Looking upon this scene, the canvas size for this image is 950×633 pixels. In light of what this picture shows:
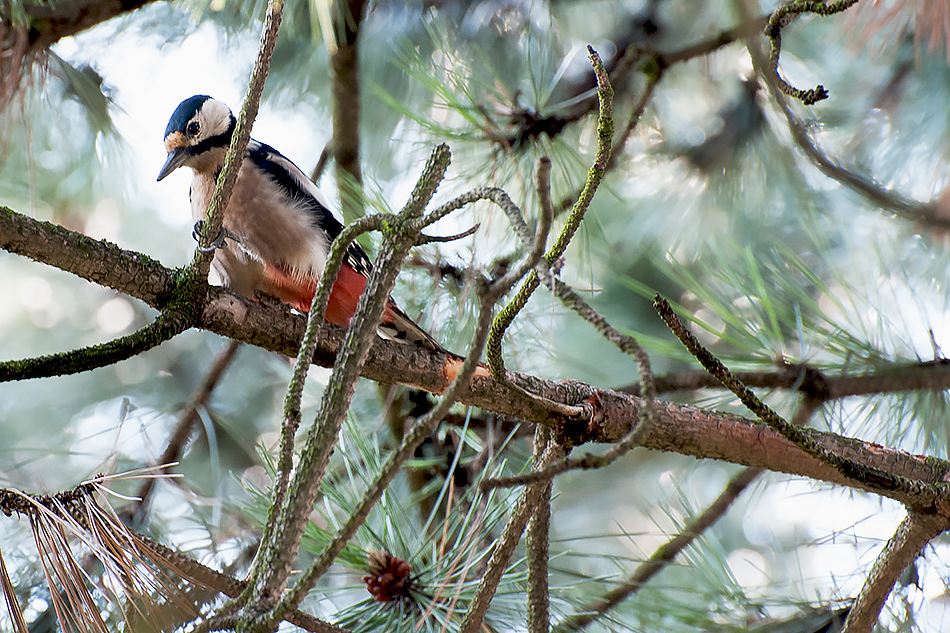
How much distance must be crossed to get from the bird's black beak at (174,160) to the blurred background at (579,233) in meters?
0.22

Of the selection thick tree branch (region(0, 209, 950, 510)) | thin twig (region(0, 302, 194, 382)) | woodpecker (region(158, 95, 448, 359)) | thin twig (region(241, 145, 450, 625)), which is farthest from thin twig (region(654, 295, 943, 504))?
woodpecker (region(158, 95, 448, 359))

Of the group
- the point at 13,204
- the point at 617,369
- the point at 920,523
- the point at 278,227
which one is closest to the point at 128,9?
the point at 278,227

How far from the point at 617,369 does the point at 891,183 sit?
39.8 inches

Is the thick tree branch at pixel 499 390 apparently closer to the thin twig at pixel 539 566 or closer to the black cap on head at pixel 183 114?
the thin twig at pixel 539 566

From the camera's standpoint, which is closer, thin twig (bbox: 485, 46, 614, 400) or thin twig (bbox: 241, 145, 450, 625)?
thin twig (bbox: 241, 145, 450, 625)

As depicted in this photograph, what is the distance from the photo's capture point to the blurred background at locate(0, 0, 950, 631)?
4.29 feet

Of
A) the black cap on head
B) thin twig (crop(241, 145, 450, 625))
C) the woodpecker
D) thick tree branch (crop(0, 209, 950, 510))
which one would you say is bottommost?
thin twig (crop(241, 145, 450, 625))

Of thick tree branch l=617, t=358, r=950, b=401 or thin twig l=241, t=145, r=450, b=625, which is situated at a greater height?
thick tree branch l=617, t=358, r=950, b=401

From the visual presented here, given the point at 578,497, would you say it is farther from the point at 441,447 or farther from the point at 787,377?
the point at 787,377

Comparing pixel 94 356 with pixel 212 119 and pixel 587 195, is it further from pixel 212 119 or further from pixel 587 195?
pixel 212 119

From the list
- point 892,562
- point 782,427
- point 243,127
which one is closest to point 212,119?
point 243,127

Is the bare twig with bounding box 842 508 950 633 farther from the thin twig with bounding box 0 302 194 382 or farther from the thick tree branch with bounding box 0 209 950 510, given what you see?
the thin twig with bounding box 0 302 194 382

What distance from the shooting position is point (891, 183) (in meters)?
2.01

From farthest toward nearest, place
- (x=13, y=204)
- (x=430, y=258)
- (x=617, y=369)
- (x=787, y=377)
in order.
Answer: (x=617, y=369)
(x=13, y=204)
(x=430, y=258)
(x=787, y=377)
